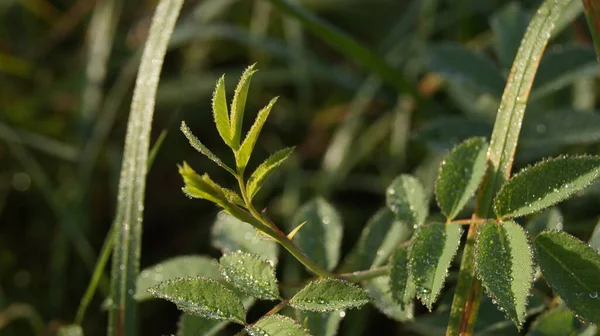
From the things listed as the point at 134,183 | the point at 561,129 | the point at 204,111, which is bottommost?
the point at 134,183

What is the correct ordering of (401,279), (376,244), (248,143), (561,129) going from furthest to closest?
(561,129) → (376,244) → (401,279) → (248,143)

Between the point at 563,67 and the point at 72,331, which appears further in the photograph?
the point at 563,67

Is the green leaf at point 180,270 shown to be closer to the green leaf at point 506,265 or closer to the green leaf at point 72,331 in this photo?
the green leaf at point 72,331

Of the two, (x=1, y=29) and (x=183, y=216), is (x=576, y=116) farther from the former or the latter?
(x=1, y=29)

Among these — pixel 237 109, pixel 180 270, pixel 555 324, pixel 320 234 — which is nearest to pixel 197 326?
pixel 180 270

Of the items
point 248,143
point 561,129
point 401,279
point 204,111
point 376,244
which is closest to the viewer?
point 248,143

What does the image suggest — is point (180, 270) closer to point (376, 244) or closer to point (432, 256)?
point (376, 244)
